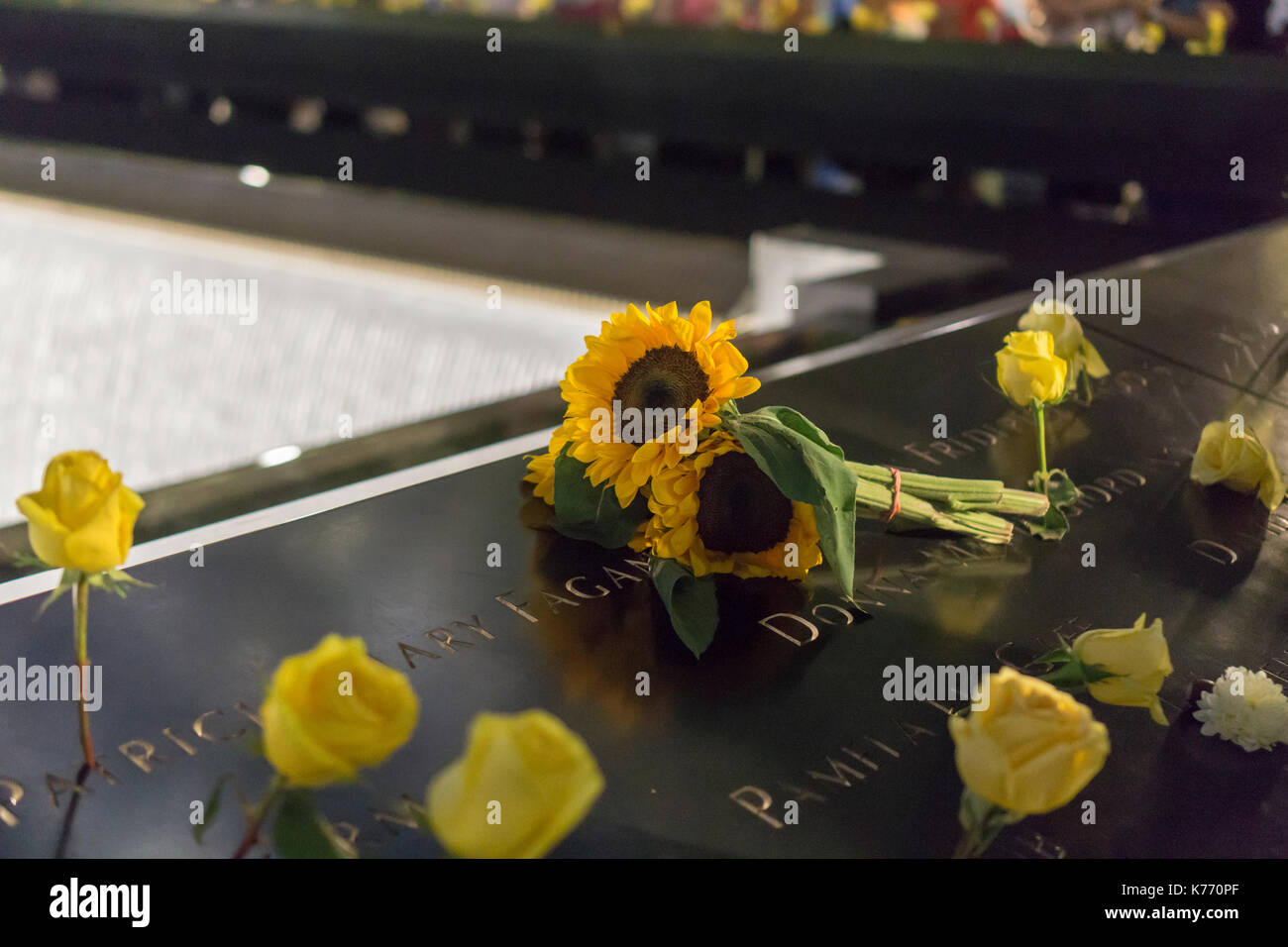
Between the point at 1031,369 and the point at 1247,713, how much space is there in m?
0.31

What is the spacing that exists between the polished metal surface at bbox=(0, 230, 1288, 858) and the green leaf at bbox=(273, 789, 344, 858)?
57 mm

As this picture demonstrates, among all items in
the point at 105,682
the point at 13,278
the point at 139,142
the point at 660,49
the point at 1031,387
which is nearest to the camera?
the point at 105,682

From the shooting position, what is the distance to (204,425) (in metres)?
2.82

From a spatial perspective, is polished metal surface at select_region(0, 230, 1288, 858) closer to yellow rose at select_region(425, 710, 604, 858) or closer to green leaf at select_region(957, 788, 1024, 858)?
green leaf at select_region(957, 788, 1024, 858)

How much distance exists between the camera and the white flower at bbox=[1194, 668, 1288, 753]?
76cm

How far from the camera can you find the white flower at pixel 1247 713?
2.49 ft

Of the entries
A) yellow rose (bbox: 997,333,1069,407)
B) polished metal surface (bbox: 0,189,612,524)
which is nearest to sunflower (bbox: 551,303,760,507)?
yellow rose (bbox: 997,333,1069,407)

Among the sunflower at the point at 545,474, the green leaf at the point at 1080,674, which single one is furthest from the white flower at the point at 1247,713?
the sunflower at the point at 545,474

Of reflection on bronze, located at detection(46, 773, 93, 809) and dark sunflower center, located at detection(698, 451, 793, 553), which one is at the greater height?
dark sunflower center, located at detection(698, 451, 793, 553)

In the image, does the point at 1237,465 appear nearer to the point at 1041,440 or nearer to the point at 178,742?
the point at 1041,440
